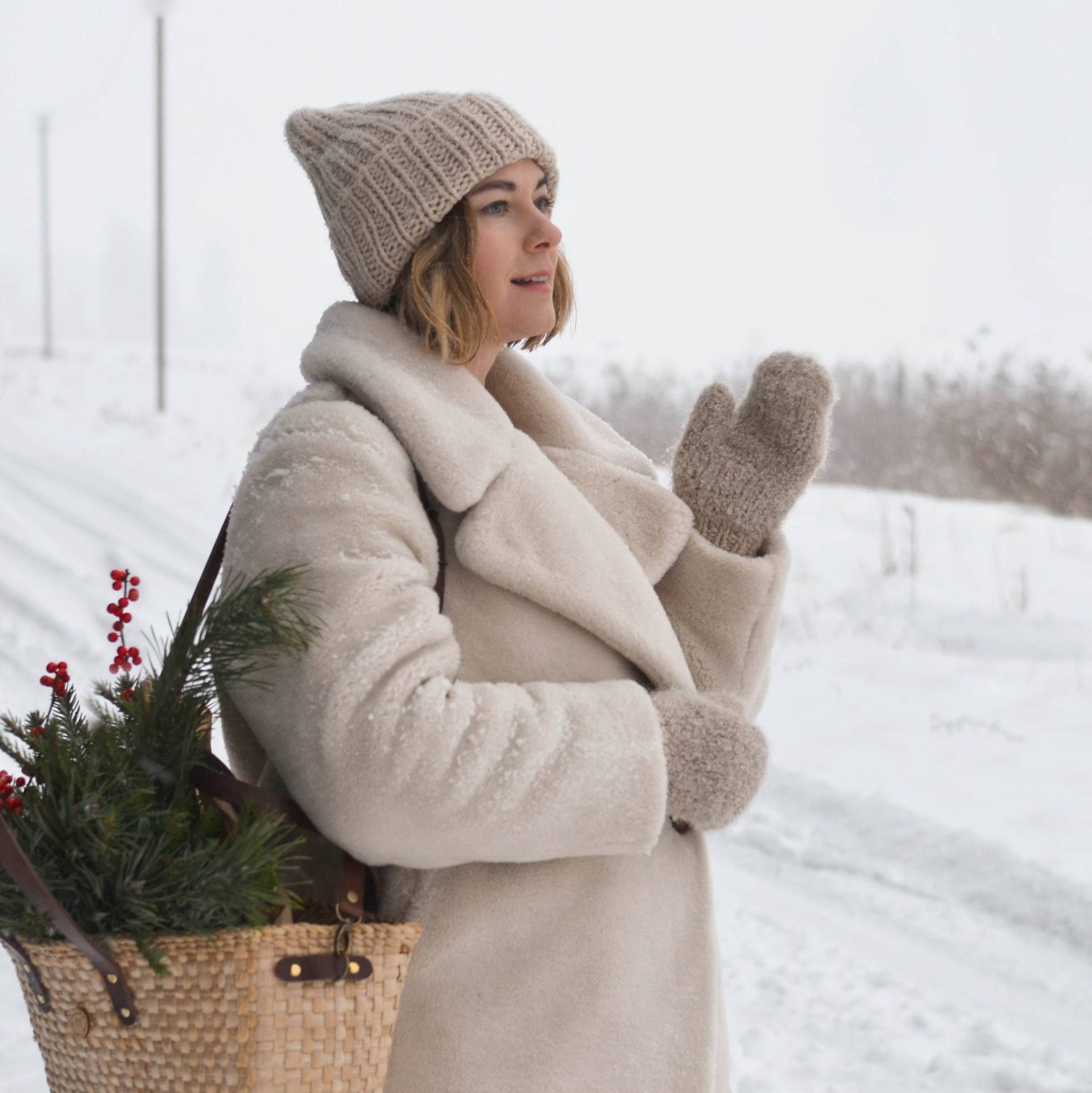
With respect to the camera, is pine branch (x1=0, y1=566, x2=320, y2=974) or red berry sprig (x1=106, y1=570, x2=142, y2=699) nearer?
pine branch (x1=0, y1=566, x2=320, y2=974)

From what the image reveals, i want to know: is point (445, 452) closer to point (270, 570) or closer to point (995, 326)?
point (270, 570)

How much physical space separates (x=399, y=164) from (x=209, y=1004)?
1.02m

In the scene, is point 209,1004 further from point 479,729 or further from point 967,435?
point 967,435

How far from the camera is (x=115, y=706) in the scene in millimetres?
1389

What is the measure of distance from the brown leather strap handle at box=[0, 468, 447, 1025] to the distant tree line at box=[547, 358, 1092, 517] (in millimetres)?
6362

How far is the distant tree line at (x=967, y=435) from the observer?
9195 millimetres

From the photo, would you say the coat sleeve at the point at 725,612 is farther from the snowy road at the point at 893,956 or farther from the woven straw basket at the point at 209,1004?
the snowy road at the point at 893,956

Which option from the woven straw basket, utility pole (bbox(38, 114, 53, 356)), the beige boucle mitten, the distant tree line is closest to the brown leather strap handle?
the woven straw basket

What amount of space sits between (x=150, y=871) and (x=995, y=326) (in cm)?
980

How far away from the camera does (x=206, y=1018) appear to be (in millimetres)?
1173

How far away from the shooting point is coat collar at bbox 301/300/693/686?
4.90ft

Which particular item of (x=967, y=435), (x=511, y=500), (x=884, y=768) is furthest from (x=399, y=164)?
(x=967, y=435)

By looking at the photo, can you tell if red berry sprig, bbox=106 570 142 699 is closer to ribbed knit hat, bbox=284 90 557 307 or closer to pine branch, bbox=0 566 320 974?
pine branch, bbox=0 566 320 974

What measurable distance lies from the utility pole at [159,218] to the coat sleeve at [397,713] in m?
15.1
